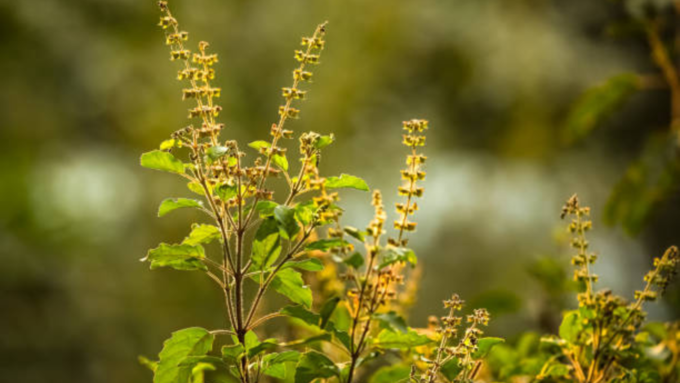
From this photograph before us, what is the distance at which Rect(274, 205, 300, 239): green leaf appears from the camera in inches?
17.4

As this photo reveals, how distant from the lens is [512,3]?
293cm

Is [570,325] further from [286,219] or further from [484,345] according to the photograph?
[286,219]

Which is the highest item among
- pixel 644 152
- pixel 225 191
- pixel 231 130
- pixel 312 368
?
pixel 231 130

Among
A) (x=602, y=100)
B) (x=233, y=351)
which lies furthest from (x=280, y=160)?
(x=602, y=100)

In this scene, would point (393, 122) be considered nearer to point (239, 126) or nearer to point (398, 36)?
Answer: point (398, 36)

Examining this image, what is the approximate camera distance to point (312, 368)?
0.47m

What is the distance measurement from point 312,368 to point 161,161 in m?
0.19

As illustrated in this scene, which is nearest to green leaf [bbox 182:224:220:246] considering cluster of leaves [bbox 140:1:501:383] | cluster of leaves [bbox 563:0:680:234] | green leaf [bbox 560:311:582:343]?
cluster of leaves [bbox 140:1:501:383]

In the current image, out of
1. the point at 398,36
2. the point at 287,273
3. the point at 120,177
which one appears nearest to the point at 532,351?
the point at 287,273

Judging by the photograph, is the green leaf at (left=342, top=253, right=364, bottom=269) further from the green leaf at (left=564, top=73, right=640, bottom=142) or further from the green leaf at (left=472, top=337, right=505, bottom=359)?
the green leaf at (left=564, top=73, right=640, bottom=142)

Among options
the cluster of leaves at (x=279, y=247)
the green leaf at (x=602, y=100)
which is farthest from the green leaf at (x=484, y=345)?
the green leaf at (x=602, y=100)

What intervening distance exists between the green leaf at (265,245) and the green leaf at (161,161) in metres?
0.08

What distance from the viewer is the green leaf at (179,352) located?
1.59 ft

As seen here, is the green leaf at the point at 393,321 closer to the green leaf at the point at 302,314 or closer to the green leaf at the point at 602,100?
the green leaf at the point at 302,314
